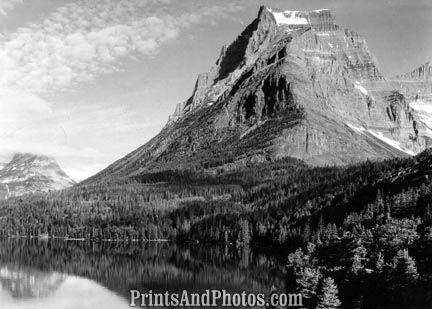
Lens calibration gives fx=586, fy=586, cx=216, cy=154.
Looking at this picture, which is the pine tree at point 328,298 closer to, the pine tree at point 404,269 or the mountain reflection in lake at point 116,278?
the pine tree at point 404,269

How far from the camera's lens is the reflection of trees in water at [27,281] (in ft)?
468

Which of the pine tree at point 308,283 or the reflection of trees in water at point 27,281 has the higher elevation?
the pine tree at point 308,283

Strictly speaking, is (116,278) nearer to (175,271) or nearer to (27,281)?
(175,271)

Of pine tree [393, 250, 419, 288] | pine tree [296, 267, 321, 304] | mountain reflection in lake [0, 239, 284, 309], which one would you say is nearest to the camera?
pine tree [393, 250, 419, 288]

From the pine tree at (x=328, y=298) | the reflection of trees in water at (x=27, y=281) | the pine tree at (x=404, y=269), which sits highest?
the pine tree at (x=404, y=269)

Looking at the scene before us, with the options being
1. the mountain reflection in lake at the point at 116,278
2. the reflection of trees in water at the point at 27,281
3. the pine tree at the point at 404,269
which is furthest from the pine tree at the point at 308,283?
the reflection of trees in water at the point at 27,281

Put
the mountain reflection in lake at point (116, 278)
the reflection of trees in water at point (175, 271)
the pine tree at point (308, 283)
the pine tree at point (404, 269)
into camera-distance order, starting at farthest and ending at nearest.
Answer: the reflection of trees in water at point (175, 271)
the mountain reflection in lake at point (116, 278)
the pine tree at point (308, 283)
the pine tree at point (404, 269)

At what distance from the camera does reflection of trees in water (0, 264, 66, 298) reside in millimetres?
142500

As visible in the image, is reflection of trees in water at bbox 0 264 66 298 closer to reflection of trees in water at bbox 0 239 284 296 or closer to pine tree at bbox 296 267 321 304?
reflection of trees in water at bbox 0 239 284 296

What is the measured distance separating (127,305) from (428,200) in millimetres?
82492

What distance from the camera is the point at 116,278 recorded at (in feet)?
521

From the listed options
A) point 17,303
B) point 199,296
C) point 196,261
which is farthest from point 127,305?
point 196,261

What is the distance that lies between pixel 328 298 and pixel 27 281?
93.2 metres

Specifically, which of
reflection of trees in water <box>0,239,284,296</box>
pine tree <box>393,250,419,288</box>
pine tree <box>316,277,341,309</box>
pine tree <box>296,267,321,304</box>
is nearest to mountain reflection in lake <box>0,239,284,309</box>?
reflection of trees in water <box>0,239,284,296</box>
